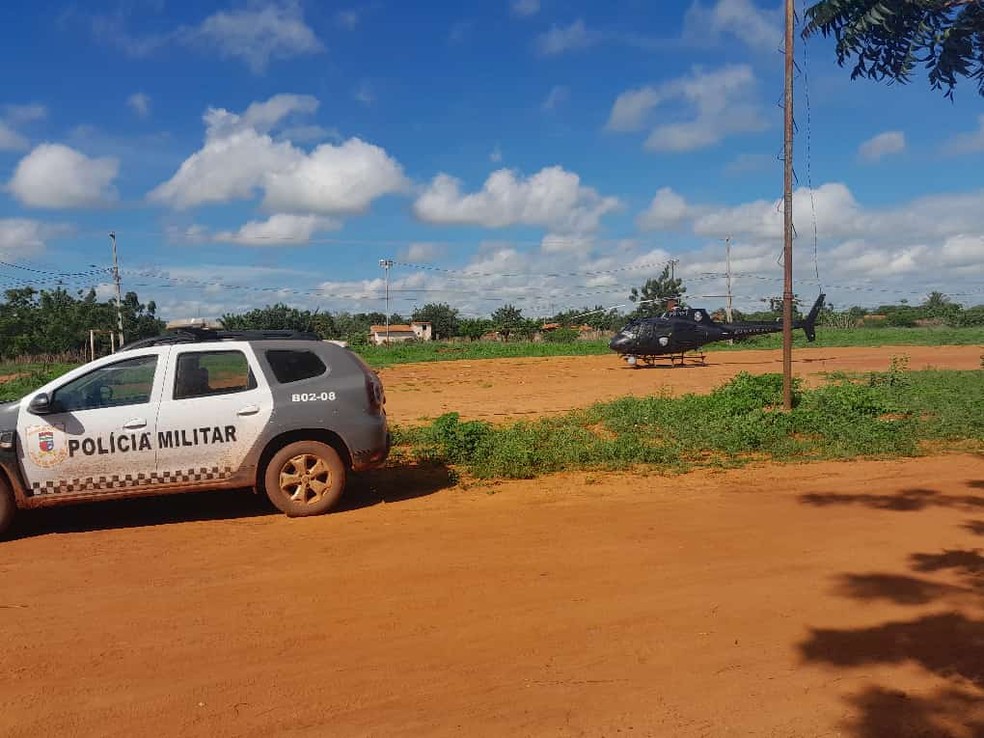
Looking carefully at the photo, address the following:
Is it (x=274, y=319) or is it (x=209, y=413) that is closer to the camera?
(x=209, y=413)

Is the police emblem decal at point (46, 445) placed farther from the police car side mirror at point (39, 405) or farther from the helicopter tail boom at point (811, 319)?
the helicopter tail boom at point (811, 319)

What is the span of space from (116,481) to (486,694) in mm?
4638

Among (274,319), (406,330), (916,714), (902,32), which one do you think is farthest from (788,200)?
(406,330)

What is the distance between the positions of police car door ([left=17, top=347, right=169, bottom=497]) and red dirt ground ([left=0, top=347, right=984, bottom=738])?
0.48 m

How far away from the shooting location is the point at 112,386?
280 inches

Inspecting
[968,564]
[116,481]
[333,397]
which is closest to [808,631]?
[968,564]

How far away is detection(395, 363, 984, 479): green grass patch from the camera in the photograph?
9.53 m

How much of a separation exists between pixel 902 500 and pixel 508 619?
15.6 feet

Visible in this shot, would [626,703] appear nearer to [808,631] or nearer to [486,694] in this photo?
[486,694]

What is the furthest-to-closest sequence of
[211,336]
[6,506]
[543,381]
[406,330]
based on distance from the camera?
[406,330] < [543,381] < [211,336] < [6,506]

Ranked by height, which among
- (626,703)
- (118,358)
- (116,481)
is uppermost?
(118,358)

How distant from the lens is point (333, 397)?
24.5 ft

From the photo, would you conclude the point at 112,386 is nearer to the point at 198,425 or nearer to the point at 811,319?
the point at 198,425

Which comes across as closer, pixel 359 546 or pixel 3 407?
pixel 359 546
